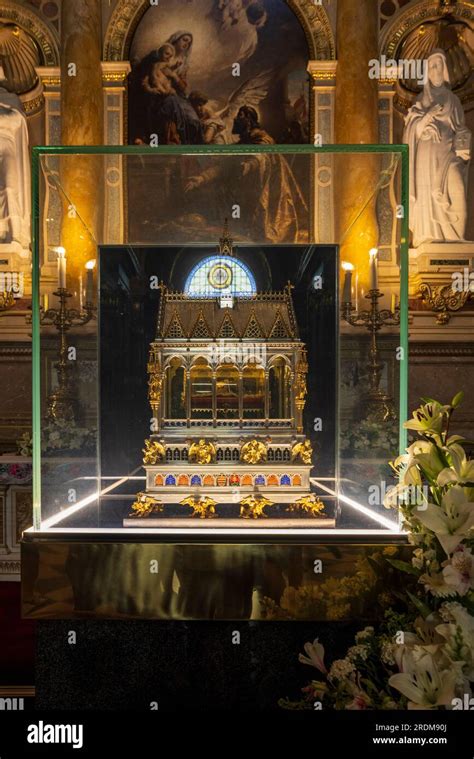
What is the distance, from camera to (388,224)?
2455 millimetres

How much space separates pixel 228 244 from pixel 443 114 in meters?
6.42

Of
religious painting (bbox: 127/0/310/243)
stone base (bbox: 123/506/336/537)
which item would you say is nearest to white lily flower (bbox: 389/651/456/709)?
stone base (bbox: 123/506/336/537)

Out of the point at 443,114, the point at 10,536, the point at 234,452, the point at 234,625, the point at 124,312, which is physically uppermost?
the point at 443,114

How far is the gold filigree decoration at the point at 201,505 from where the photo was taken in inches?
97.5

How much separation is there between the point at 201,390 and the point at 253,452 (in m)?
0.38

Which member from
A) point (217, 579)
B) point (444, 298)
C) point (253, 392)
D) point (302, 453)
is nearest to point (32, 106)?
point (444, 298)

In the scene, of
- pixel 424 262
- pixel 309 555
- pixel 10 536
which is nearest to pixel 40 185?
pixel 309 555

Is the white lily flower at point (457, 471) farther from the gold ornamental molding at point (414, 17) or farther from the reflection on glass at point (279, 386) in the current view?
the gold ornamental molding at point (414, 17)

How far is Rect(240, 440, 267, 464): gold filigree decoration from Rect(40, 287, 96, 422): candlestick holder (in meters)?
0.77

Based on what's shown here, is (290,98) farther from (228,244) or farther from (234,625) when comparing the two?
(234,625)

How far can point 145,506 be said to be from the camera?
2539 millimetres

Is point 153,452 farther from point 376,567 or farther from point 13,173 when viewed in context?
point 13,173

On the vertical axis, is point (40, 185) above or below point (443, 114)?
below

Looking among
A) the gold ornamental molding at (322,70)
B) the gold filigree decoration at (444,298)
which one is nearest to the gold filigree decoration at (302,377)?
the gold filigree decoration at (444,298)
